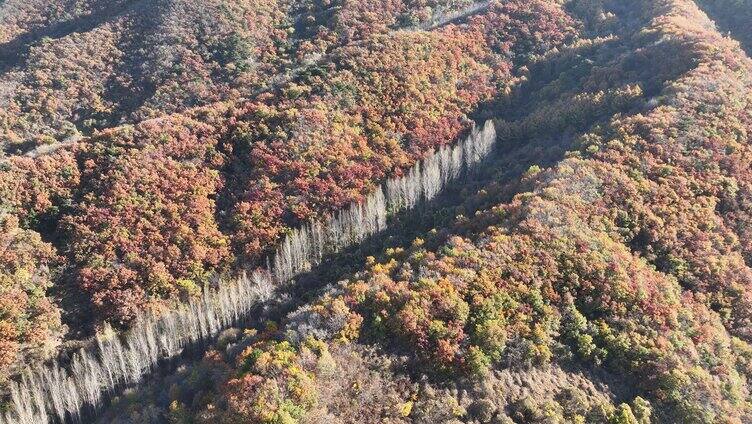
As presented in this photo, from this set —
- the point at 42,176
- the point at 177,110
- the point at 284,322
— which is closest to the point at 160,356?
the point at 284,322

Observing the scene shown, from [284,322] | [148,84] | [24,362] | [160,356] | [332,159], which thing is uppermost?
[148,84]

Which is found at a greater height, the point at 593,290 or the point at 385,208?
the point at 593,290

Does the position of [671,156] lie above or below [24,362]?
above

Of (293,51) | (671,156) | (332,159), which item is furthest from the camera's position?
(293,51)

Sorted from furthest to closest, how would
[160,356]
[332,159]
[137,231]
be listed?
[332,159] < [137,231] < [160,356]

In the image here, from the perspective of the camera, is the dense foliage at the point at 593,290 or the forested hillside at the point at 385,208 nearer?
the dense foliage at the point at 593,290

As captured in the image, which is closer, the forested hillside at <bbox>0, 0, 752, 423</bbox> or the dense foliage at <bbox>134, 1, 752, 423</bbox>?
the dense foliage at <bbox>134, 1, 752, 423</bbox>

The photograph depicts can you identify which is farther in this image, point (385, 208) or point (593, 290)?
point (385, 208)

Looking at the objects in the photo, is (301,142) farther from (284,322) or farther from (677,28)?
(677,28)
